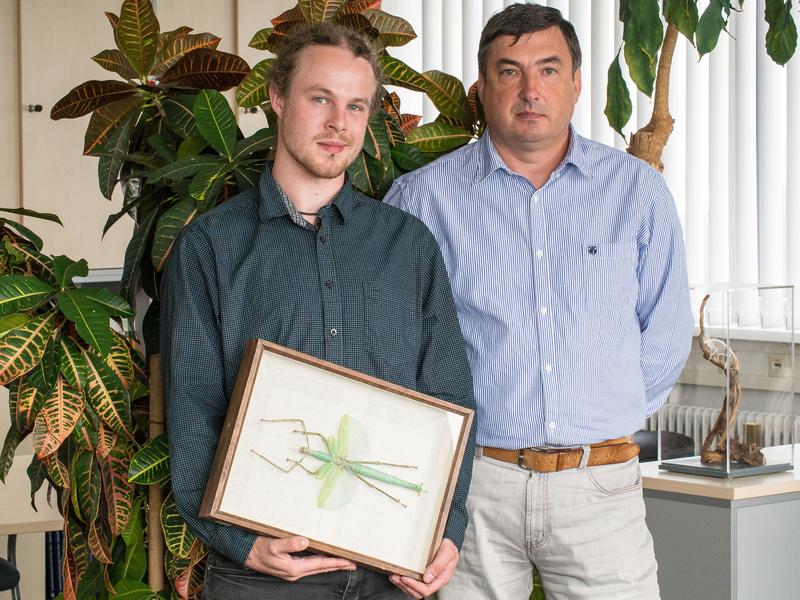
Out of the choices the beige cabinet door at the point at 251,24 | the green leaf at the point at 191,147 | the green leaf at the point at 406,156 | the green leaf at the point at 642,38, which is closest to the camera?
the green leaf at the point at 191,147

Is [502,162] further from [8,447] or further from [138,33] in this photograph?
[8,447]

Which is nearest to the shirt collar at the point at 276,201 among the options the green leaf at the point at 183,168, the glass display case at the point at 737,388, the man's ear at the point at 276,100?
the man's ear at the point at 276,100

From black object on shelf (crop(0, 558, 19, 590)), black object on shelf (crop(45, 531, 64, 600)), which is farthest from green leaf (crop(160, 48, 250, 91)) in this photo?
black object on shelf (crop(45, 531, 64, 600))

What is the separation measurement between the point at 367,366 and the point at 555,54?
739 mm

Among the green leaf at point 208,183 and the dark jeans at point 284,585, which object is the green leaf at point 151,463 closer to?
the dark jeans at point 284,585

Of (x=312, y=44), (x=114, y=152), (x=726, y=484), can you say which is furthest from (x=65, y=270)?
(x=726, y=484)

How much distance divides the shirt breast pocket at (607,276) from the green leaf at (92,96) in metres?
0.97

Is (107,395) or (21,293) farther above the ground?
(21,293)

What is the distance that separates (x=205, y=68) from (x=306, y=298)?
666 millimetres

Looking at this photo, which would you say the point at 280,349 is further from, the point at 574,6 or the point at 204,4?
the point at 204,4

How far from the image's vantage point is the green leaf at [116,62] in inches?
80.3

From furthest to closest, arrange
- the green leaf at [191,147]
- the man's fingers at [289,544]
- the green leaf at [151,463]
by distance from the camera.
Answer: the green leaf at [191,147] → the green leaf at [151,463] → the man's fingers at [289,544]

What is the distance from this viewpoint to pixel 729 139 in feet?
13.7

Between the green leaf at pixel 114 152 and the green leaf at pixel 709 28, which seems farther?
the green leaf at pixel 709 28
